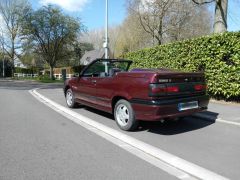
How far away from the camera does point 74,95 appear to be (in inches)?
373

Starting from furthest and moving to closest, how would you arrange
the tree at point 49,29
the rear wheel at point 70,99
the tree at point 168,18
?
the tree at point 49,29 → the tree at point 168,18 → the rear wheel at point 70,99

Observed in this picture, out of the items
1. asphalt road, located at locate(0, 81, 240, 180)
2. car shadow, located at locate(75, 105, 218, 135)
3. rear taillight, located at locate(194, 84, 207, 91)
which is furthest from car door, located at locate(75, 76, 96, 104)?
rear taillight, located at locate(194, 84, 207, 91)

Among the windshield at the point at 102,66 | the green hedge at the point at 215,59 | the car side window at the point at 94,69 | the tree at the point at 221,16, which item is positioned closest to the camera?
the windshield at the point at 102,66

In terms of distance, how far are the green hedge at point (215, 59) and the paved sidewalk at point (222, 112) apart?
531 mm

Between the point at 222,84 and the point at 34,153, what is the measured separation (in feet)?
23.0

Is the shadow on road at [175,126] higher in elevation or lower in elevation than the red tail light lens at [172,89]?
lower

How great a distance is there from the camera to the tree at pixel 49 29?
123 feet

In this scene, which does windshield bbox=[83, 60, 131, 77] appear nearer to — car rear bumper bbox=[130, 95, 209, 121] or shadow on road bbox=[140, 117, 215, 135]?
shadow on road bbox=[140, 117, 215, 135]

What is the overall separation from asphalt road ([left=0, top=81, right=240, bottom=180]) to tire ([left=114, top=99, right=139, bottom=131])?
0.70ft

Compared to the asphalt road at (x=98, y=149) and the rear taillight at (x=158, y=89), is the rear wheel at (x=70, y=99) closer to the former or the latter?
the asphalt road at (x=98, y=149)

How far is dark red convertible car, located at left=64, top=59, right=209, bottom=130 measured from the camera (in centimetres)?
583

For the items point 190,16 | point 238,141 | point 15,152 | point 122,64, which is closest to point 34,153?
point 15,152

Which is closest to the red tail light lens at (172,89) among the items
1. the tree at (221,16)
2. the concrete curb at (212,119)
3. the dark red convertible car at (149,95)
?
the dark red convertible car at (149,95)

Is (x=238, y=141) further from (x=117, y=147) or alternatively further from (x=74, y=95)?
(x=74, y=95)
